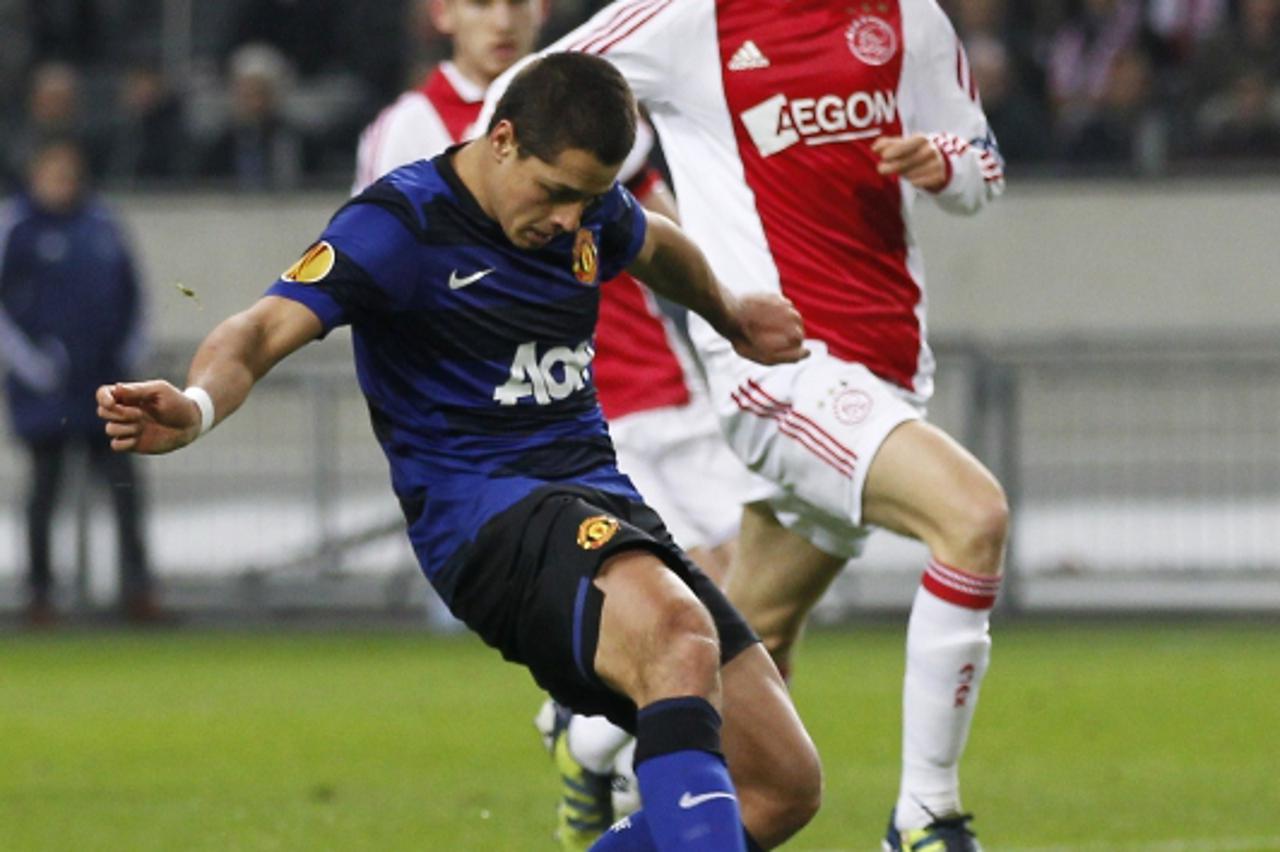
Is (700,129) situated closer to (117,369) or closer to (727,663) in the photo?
(727,663)

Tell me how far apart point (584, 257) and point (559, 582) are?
0.81m

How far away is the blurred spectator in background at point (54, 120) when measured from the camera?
18219 mm

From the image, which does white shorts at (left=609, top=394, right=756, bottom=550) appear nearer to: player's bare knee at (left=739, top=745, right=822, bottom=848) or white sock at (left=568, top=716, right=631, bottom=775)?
white sock at (left=568, top=716, right=631, bottom=775)

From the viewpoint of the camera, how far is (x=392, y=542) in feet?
52.6

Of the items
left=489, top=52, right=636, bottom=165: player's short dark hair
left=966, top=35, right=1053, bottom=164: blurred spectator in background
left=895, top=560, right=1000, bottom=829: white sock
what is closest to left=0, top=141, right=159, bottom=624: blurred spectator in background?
left=966, top=35, right=1053, bottom=164: blurred spectator in background

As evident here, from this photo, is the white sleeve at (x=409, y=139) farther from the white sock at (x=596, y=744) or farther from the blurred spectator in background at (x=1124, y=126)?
the blurred spectator in background at (x=1124, y=126)

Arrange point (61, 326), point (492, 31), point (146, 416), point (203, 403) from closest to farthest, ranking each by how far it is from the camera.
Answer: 1. point (146, 416)
2. point (203, 403)
3. point (492, 31)
4. point (61, 326)

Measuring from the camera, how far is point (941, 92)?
7570 mm

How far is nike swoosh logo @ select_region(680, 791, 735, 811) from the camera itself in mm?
5086

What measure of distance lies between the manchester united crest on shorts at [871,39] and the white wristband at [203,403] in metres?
2.90

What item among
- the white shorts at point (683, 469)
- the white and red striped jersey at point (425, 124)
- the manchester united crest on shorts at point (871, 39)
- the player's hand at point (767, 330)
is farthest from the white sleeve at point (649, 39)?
the white shorts at point (683, 469)

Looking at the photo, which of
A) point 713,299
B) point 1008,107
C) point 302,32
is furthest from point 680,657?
point 302,32

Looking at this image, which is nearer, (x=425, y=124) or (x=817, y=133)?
(x=817, y=133)

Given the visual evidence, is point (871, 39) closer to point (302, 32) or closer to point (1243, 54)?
point (1243, 54)
